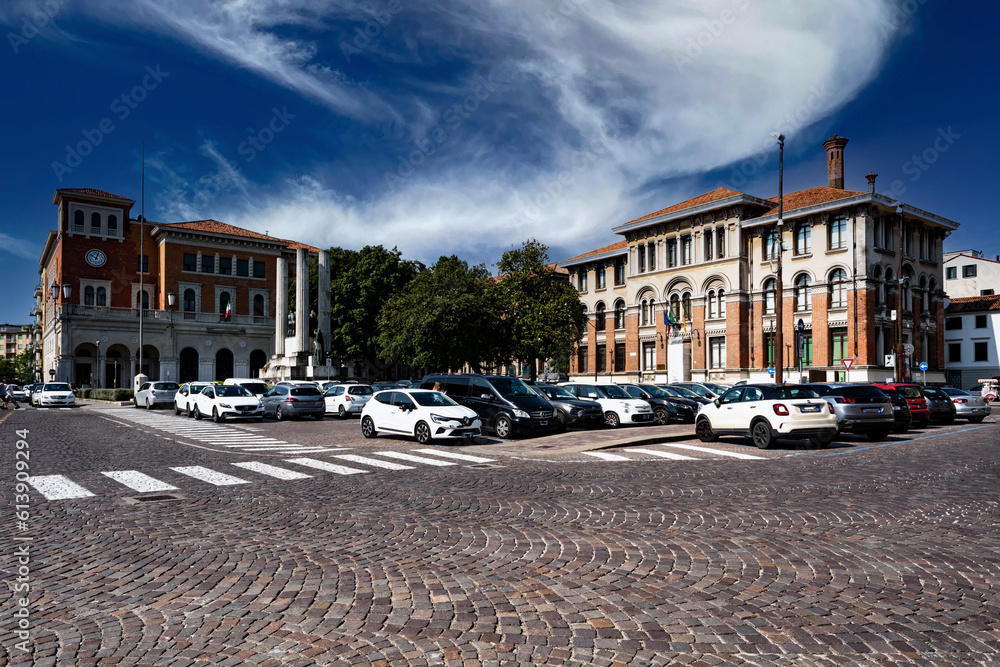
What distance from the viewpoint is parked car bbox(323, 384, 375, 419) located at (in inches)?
1140

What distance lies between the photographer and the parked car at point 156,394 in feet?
121

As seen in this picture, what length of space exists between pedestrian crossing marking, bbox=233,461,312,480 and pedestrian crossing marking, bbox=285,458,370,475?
1.99 feet

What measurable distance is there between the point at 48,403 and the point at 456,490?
41092 millimetres

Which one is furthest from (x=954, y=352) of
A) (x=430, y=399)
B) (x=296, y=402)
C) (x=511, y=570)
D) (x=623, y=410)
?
(x=511, y=570)

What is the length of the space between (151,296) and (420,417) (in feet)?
204

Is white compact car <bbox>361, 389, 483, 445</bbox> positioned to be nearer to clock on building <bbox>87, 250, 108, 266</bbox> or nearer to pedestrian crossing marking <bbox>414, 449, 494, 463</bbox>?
pedestrian crossing marking <bbox>414, 449, 494, 463</bbox>

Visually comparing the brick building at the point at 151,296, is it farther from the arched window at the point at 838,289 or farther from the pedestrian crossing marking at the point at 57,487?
the pedestrian crossing marking at the point at 57,487

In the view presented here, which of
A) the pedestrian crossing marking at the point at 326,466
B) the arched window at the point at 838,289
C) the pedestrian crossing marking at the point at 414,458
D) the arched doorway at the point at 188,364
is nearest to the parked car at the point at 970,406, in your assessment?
the pedestrian crossing marking at the point at 414,458

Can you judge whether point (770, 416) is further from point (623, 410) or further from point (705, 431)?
point (623, 410)

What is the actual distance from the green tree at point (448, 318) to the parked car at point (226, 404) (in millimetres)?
13892

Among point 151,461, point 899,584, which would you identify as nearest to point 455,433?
point 151,461

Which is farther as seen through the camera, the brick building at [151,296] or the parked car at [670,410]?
the brick building at [151,296]

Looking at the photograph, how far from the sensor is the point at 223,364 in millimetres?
71625

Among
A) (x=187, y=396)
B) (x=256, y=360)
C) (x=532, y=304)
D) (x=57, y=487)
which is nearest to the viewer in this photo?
(x=57, y=487)
